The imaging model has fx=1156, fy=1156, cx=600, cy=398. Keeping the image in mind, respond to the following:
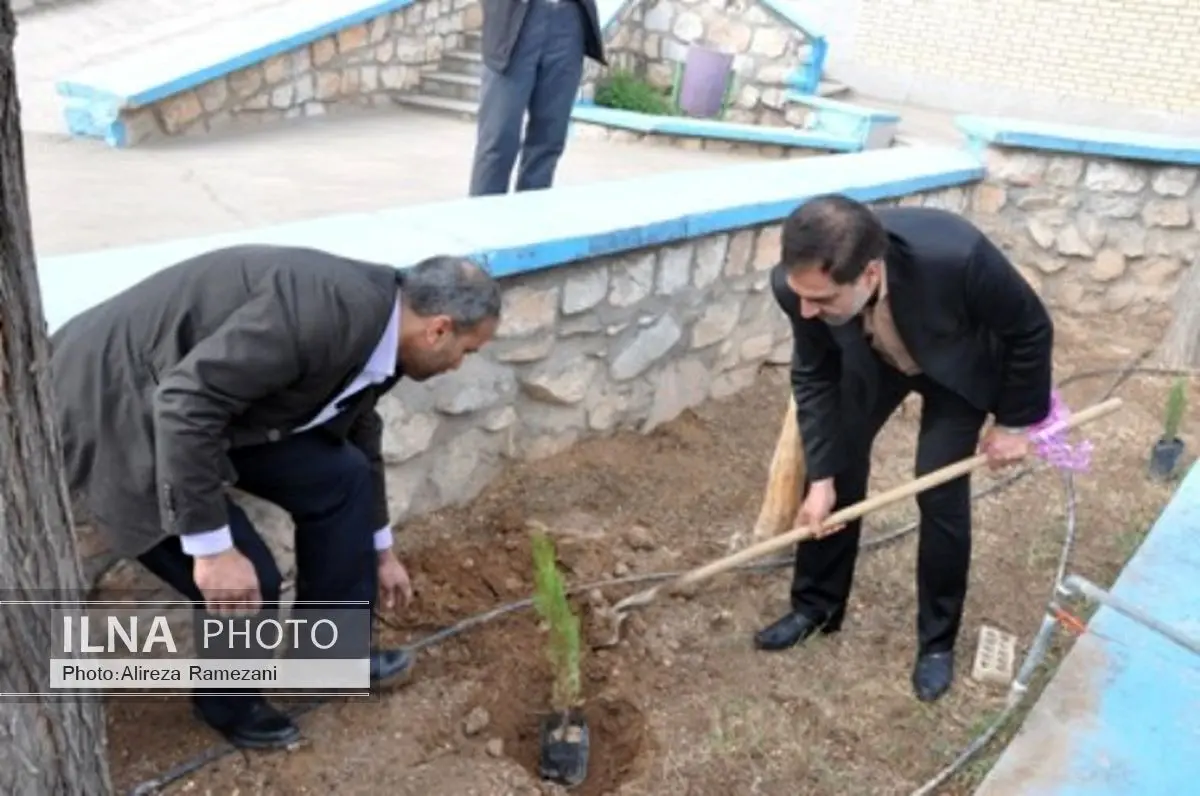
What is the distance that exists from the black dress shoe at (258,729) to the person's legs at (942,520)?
68.6 inches

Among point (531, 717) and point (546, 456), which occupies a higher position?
point (546, 456)

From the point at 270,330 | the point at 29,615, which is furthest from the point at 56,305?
the point at 29,615

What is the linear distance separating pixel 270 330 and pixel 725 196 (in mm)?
2477

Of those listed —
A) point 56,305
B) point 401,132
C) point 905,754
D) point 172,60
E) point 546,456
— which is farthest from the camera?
point 401,132

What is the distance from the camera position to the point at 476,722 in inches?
115

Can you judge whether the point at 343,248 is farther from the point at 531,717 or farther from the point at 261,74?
the point at 261,74

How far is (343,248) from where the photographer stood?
10.5 ft

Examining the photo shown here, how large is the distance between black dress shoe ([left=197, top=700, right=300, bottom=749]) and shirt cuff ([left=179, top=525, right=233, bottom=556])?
23.5 inches

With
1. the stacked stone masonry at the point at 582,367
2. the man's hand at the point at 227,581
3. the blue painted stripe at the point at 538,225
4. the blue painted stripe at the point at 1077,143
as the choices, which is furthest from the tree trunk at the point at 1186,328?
the man's hand at the point at 227,581

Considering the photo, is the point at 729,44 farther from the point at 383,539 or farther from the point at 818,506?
the point at 383,539

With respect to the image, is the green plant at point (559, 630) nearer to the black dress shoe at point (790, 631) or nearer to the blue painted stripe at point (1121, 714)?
the black dress shoe at point (790, 631)

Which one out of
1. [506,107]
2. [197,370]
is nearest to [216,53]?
[506,107]

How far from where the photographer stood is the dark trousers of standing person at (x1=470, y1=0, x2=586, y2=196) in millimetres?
5258

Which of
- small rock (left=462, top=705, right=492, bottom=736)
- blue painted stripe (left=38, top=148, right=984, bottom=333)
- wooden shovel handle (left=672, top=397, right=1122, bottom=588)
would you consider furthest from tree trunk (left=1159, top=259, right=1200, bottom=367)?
small rock (left=462, top=705, right=492, bottom=736)
